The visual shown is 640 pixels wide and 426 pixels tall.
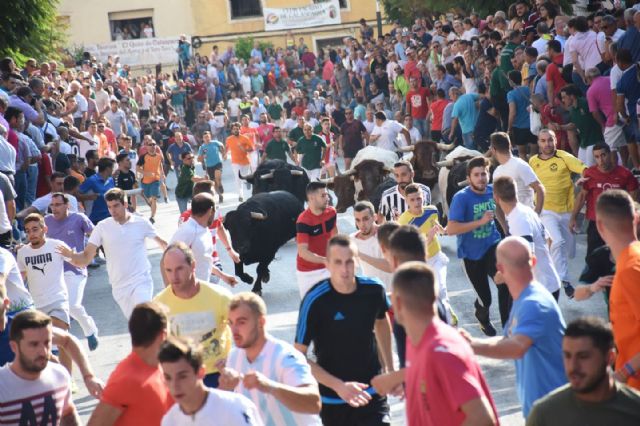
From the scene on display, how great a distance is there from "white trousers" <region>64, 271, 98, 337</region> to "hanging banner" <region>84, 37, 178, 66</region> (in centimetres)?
3671

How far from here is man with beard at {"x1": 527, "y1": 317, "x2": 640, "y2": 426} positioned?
16.3 ft

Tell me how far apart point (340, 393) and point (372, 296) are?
923 mm

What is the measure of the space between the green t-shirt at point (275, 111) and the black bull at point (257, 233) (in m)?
19.7

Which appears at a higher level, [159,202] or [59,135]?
[59,135]

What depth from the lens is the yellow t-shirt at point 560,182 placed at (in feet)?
42.2

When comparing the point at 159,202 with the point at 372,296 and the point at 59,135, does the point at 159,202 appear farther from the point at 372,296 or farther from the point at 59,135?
the point at 372,296

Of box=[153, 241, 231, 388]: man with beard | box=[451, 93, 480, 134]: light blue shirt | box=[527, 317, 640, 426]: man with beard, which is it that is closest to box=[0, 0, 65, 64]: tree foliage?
box=[451, 93, 480, 134]: light blue shirt

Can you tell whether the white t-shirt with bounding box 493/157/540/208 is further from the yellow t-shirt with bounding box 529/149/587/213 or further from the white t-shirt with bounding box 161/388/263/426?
the white t-shirt with bounding box 161/388/263/426

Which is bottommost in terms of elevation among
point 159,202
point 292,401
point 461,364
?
point 159,202

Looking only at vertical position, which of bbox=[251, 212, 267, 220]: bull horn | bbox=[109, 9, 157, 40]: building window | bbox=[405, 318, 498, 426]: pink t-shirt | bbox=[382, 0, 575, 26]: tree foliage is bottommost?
bbox=[251, 212, 267, 220]: bull horn

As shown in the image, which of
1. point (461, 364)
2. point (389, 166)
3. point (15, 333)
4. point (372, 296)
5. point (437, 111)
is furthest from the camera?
point (437, 111)

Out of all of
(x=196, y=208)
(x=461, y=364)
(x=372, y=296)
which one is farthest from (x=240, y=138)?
(x=461, y=364)

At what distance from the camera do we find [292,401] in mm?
5812

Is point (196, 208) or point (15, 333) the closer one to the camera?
point (15, 333)
